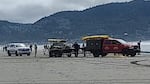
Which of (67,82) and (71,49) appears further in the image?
(71,49)

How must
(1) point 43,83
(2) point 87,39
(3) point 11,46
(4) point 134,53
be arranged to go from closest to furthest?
1. (1) point 43,83
2. (4) point 134,53
3. (2) point 87,39
4. (3) point 11,46

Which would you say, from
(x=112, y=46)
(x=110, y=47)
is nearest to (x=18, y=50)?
(x=110, y=47)

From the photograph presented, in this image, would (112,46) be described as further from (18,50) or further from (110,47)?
(18,50)

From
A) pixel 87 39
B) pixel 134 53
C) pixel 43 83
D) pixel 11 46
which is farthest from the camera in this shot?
pixel 11 46

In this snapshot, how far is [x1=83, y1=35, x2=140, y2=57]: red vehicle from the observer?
165ft

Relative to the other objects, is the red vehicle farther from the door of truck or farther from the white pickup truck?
the white pickup truck

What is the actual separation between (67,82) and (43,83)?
91cm

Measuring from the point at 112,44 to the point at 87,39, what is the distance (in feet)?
11.7

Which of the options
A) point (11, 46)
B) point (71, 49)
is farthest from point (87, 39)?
point (11, 46)

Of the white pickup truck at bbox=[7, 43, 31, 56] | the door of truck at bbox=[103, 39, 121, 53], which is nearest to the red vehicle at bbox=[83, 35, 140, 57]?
the door of truck at bbox=[103, 39, 121, 53]

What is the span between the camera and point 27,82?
1897 cm

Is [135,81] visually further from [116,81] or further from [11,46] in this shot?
[11,46]

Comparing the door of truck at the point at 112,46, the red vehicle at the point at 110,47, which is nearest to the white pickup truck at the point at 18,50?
the red vehicle at the point at 110,47

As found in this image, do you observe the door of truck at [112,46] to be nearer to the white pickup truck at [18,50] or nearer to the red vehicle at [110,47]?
the red vehicle at [110,47]
